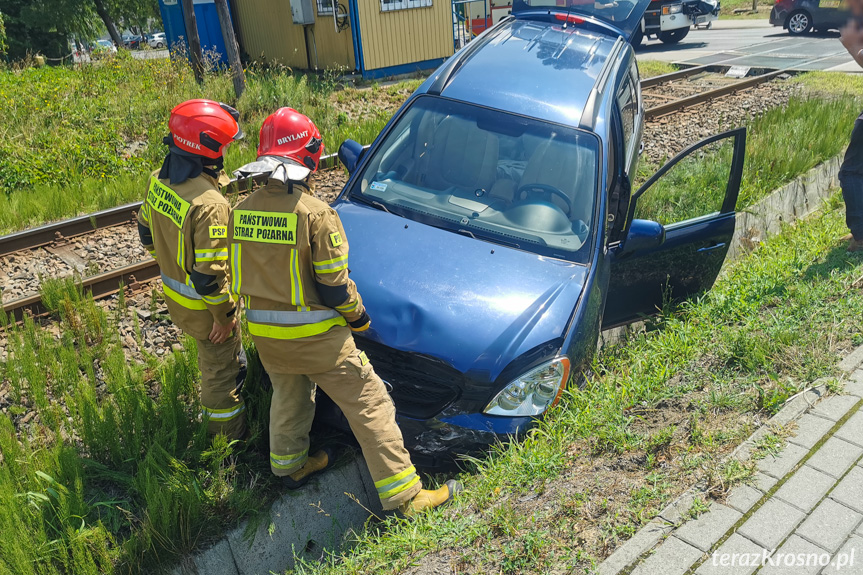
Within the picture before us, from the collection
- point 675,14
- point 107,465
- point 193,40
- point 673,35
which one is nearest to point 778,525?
point 107,465

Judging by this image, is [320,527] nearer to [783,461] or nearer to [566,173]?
[783,461]

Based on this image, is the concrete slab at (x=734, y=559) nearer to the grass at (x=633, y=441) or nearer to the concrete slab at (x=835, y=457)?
the grass at (x=633, y=441)

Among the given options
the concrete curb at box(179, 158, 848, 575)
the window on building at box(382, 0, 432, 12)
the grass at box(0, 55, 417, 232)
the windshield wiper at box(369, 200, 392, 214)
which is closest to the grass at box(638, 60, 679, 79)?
the window on building at box(382, 0, 432, 12)

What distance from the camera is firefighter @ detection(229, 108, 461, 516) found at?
3.09m

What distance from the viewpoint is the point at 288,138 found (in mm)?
3186

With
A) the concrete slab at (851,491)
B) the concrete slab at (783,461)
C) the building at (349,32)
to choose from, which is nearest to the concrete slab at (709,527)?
the concrete slab at (783,461)

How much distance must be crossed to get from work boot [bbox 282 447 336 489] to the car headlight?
3.31ft

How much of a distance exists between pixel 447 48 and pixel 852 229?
11859 millimetres

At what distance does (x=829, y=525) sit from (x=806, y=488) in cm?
24

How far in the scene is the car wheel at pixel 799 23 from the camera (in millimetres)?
19606

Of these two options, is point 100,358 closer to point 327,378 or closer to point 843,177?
point 327,378

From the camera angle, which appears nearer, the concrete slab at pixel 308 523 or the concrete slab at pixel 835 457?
the concrete slab at pixel 835 457

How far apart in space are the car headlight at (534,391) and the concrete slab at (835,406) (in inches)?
58.4
